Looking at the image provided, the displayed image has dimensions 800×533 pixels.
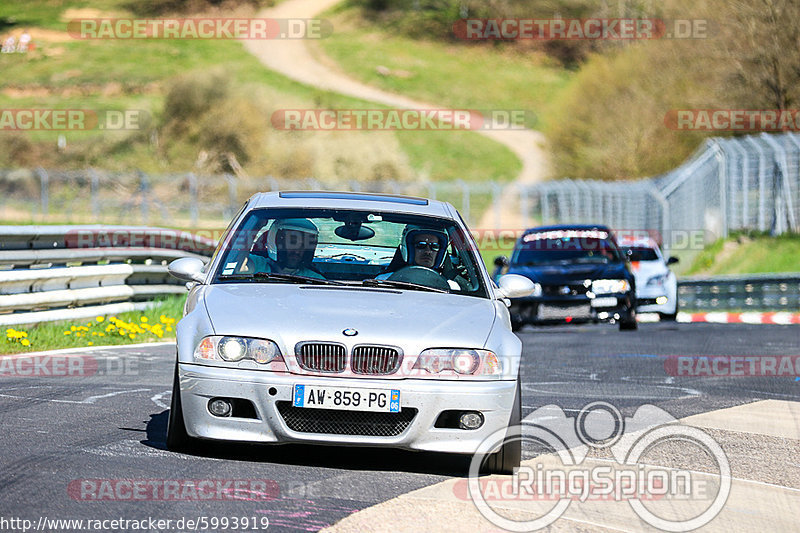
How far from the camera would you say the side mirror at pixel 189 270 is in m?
7.98

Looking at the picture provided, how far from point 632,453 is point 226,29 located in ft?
317

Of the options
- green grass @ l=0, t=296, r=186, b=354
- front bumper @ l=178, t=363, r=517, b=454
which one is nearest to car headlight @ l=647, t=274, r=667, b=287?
green grass @ l=0, t=296, r=186, b=354

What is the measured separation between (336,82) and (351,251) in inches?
3242

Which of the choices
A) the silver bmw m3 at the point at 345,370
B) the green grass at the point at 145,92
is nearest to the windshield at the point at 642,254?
the silver bmw m3 at the point at 345,370

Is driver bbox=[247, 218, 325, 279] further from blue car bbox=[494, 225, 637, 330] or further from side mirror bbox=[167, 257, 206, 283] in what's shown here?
blue car bbox=[494, 225, 637, 330]

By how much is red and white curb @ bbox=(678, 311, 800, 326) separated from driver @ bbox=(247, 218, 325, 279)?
14.9 m

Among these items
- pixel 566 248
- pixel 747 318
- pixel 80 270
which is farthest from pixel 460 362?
pixel 747 318

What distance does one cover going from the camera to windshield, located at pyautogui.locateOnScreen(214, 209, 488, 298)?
7910mm

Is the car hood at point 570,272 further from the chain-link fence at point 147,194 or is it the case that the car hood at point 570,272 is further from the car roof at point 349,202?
the chain-link fence at point 147,194

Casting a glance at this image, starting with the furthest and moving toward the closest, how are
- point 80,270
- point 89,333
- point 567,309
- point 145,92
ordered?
1. point 145,92
2. point 567,309
3. point 80,270
4. point 89,333

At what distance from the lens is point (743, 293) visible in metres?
24.4

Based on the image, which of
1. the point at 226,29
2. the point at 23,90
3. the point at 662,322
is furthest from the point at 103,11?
the point at 662,322

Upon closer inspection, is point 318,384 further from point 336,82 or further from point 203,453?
point 336,82

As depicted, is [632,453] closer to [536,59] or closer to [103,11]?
[536,59]
